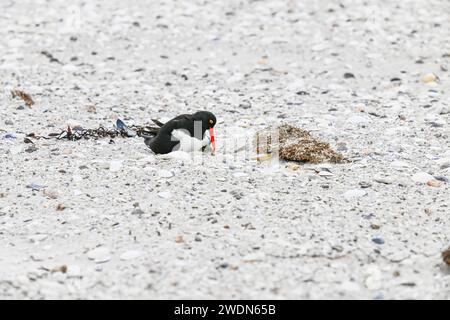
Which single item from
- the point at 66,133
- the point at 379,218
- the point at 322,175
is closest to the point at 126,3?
the point at 66,133

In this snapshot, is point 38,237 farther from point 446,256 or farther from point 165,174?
point 446,256

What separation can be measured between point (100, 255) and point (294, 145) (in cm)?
317

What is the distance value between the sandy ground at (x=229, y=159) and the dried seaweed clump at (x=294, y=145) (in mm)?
244

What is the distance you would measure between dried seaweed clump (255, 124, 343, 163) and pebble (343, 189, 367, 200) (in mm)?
936

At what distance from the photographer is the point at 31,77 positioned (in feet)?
37.1

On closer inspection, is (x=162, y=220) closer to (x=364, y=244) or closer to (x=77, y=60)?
(x=364, y=244)

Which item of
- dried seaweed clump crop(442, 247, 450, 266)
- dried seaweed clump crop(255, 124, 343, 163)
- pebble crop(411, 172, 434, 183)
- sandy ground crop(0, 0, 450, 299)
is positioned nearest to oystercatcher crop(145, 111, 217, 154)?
sandy ground crop(0, 0, 450, 299)

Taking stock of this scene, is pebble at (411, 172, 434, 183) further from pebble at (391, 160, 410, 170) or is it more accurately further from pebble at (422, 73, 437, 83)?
pebble at (422, 73, 437, 83)

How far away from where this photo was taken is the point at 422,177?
7.32 metres

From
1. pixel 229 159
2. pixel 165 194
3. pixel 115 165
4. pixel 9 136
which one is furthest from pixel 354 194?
pixel 9 136

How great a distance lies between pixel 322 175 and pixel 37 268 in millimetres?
3339

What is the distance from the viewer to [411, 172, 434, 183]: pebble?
728 centimetres
